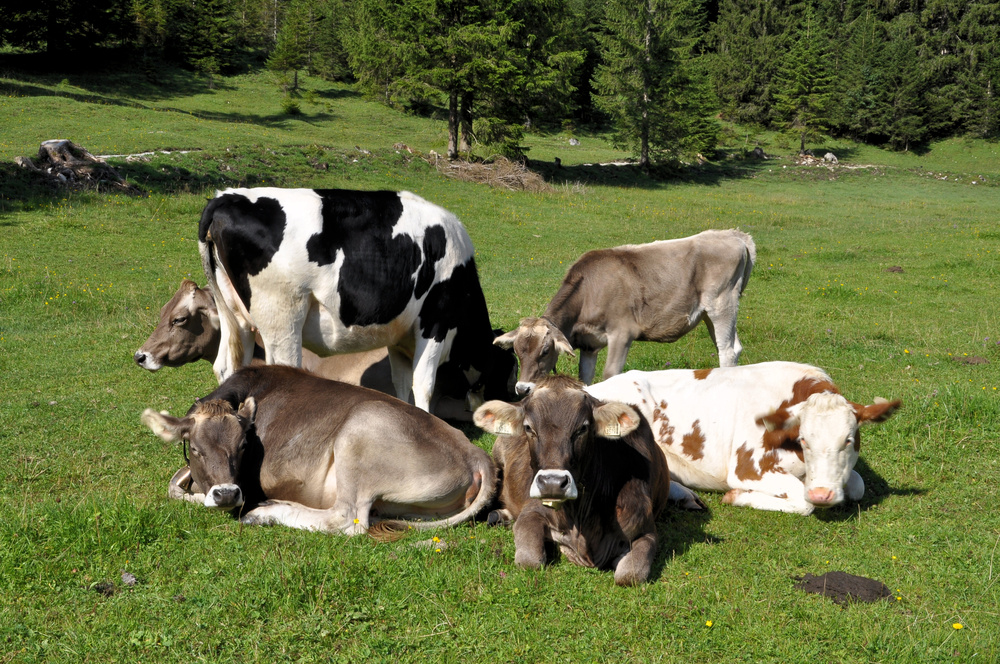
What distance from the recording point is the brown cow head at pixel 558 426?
4.86m

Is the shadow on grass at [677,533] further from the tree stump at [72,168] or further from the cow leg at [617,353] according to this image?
the tree stump at [72,168]

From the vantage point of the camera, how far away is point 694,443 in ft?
25.0

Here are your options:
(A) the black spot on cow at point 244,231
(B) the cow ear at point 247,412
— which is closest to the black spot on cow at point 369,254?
(A) the black spot on cow at point 244,231

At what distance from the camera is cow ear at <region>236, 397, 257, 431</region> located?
6.45 metres

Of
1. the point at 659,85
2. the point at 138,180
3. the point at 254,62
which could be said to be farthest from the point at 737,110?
the point at 138,180

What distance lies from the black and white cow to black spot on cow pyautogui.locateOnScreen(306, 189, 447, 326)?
1 cm

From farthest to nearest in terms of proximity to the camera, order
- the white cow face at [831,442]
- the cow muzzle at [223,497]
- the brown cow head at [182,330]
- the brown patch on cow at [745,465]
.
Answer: the brown cow head at [182,330] < the brown patch on cow at [745,465] < the white cow face at [831,442] < the cow muzzle at [223,497]

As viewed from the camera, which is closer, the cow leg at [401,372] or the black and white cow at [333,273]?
the black and white cow at [333,273]

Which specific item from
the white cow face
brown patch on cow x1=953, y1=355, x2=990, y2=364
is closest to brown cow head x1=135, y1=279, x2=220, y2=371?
the white cow face

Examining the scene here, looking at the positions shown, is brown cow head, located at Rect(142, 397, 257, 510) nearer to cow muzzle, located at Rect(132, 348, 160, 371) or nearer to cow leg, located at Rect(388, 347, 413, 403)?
cow leg, located at Rect(388, 347, 413, 403)

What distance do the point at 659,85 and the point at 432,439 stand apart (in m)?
50.4

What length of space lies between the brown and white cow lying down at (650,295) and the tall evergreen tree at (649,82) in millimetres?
39763

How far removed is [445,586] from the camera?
5191 millimetres

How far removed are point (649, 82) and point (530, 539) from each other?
51238mm
